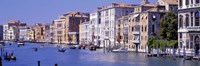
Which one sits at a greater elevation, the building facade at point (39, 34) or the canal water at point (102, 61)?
the building facade at point (39, 34)

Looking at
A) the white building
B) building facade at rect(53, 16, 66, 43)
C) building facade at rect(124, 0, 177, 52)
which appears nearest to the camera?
building facade at rect(124, 0, 177, 52)

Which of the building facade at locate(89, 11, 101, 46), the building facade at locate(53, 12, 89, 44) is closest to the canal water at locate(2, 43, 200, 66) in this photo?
the building facade at locate(89, 11, 101, 46)

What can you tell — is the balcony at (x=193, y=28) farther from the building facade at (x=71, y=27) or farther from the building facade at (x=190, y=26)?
the building facade at (x=71, y=27)

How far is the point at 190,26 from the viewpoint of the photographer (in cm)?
2700

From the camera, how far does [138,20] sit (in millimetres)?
37312

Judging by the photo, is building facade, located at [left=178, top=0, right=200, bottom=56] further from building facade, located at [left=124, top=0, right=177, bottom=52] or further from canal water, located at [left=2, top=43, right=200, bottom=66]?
building facade, located at [left=124, top=0, right=177, bottom=52]

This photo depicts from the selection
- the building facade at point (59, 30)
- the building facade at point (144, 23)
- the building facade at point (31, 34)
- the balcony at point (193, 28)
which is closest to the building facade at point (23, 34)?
the building facade at point (31, 34)

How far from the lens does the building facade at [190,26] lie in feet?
87.2

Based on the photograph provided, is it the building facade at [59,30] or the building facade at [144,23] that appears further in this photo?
the building facade at [59,30]

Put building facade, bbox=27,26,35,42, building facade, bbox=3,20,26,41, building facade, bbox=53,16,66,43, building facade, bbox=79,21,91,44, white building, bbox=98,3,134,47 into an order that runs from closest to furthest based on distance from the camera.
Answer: white building, bbox=98,3,134,47 < building facade, bbox=79,21,91,44 < building facade, bbox=53,16,66,43 < building facade, bbox=27,26,35,42 < building facade, bbox=3,20,26,41

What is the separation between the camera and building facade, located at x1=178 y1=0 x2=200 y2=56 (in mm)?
26578

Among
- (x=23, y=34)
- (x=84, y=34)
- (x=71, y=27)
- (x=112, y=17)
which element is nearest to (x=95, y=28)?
(x=112, y=17)

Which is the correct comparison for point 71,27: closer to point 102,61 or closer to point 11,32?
point 102,61

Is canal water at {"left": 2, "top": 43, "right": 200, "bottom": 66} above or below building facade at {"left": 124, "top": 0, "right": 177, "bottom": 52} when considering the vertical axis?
below
